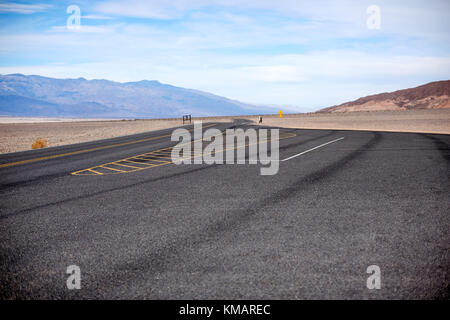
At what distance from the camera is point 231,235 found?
5715 mm

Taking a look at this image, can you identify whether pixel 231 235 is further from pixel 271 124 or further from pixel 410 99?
pixel 410 99

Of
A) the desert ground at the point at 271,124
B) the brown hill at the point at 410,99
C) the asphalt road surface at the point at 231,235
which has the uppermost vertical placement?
the brown hill at the point at 410,99

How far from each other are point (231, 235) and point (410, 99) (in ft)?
607

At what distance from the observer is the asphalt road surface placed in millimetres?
4117

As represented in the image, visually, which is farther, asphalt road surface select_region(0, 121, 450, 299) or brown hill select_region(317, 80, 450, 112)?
brown hill select_region(317, 80, 450, 112)

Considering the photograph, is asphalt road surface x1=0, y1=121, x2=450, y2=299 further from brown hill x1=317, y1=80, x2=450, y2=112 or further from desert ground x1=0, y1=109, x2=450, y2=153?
brown hill x1=317, y1=80, x2=450, y2=112

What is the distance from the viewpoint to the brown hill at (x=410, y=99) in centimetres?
14466

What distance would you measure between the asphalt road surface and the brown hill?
155405 mm

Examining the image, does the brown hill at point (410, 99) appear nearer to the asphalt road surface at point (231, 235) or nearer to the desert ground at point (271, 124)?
the desert ground at point (271, 124)

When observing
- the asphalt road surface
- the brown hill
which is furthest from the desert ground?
the brown hill

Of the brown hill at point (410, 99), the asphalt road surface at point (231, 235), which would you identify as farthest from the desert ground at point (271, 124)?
the brown hill at point (410, 99)

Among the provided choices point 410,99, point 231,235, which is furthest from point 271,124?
point 410,99

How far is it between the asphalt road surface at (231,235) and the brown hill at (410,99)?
155405mm
